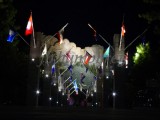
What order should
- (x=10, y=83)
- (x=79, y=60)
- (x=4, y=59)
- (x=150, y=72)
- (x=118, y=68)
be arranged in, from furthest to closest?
1. (x=150, y=72)
2. (x=79, y=60)
3. (x=10, y=83)
4. (x=4, y=59)
5. (x=118, y=68)

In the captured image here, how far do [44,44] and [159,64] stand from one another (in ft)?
80.1

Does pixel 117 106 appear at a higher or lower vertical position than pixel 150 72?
lower

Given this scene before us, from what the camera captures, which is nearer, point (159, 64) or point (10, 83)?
point (10, 83)

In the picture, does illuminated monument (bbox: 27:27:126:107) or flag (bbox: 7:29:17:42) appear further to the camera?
illuminated monument (bbox: 27:27:126:107)

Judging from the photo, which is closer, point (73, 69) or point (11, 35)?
point (11, 35)

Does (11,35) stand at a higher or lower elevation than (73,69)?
higher

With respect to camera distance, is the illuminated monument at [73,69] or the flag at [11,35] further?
the illuminated monument at [73,69]

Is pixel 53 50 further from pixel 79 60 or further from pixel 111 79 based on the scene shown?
pixel 111 79

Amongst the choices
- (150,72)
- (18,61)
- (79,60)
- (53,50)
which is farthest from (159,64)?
(18,61)

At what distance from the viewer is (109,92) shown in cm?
5872

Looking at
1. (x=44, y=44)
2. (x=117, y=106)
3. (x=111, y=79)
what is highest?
(x=44, y=44)

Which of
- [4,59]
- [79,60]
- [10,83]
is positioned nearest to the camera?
[4,59]

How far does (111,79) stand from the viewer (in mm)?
58688

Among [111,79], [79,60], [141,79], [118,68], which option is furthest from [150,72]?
[118,68]
